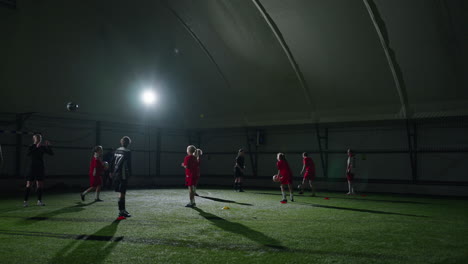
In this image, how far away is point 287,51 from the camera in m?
19.2

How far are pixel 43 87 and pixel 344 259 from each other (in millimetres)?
18478

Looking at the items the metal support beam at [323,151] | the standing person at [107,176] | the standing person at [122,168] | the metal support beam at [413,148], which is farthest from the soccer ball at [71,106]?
the metal support beam at [413,148]

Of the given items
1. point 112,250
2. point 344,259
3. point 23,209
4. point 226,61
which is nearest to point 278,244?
point 344,259

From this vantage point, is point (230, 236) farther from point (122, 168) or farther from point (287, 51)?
point (287, 51)

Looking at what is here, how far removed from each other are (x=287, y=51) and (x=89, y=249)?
50.5 ft

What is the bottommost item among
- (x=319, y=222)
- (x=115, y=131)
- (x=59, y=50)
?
(x=319, y=222)

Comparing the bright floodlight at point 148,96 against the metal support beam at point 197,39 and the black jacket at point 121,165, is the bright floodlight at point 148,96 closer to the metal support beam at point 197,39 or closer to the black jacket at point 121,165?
the metal support beam at point 197,39

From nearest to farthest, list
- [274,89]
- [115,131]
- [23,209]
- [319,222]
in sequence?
1. [319,222]
2. [23,209]
3. [274,89]
4. [115,131]

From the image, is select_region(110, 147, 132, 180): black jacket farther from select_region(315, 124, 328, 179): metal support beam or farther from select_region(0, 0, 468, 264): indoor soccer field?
select_region(315, 124, 328, 179): metal support beam

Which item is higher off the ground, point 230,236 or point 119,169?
point 119,169

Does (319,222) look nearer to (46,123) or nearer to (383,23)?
(383,23)

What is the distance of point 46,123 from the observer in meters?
20.0

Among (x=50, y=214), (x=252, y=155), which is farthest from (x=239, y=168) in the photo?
(x=50, y=214)

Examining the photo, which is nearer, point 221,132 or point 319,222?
point 319,222
